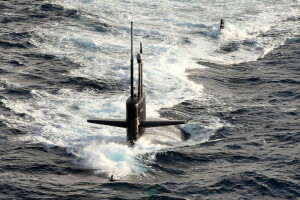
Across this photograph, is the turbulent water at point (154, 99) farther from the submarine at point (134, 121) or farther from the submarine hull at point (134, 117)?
the submarine at point (134, 121)

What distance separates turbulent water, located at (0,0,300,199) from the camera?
1169 inches

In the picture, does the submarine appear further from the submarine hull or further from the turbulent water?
the turbulent water

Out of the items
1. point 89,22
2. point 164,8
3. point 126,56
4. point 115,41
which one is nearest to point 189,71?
point 126,56

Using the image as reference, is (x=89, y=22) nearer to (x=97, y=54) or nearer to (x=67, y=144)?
(x=97, y=54)

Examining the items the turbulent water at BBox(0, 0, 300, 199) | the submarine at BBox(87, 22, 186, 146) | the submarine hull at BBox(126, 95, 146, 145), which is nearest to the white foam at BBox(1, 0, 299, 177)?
the turbulent water at BBox(0, 0, 300, 199)

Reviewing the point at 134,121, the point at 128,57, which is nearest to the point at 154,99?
the point at 128,57

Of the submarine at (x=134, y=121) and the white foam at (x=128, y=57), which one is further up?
the submarine at (x=134, y=121)

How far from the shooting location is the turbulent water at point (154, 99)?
29.7 meters

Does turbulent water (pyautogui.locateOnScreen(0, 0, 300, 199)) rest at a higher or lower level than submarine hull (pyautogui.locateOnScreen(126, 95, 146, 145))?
lower

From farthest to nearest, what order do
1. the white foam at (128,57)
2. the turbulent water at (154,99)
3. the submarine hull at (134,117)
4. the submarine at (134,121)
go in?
1. the white foam at (128,57)
2. the submarine hull at (134,117)
3. the submarine at (134,121)
4. the turbulent water at (154,99)

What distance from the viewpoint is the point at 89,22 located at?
59.2 meters

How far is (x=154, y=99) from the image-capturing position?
137 ft

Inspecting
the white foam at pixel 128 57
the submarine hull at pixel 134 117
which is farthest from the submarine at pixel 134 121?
the white foam at pixel 128 57

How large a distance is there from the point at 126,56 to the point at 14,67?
26.2 feet
